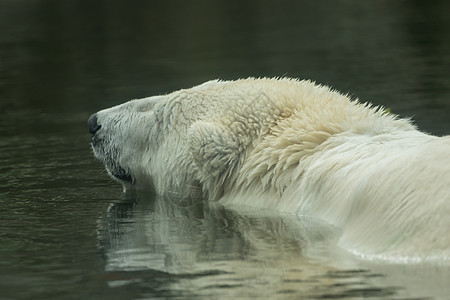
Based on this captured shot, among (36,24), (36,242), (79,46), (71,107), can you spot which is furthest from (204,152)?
(36,24)

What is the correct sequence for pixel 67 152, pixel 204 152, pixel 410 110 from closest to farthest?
pixel 204 152
pixel 67 152
pixel 410 110

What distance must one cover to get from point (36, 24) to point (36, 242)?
1981 centimetres

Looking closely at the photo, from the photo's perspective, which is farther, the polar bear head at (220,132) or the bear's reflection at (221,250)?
the polar bear head at (220,132)

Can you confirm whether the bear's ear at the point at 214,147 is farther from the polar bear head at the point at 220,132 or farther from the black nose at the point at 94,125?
the black nose at the point at 94,125

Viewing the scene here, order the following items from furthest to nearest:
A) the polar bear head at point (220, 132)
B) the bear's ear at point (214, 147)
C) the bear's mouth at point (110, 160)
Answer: the bear's mouth at point (110, 160) → the bear's ear at point (214, 147) → the polar bear head at point (220, 132)

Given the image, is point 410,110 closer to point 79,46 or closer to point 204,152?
point 204,152

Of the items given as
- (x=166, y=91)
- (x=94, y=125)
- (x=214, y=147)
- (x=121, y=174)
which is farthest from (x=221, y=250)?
(x=166, y=91)

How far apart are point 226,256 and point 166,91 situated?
24.9 ft

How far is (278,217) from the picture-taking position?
584 centimetres

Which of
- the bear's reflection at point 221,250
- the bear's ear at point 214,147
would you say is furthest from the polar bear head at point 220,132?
the bear's reflection at point 221,250

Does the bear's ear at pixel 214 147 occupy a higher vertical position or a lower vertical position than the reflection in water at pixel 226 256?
higher

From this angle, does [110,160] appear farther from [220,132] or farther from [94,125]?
[220,132]

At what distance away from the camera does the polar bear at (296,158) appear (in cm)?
471

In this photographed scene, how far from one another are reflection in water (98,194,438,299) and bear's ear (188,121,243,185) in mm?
305
